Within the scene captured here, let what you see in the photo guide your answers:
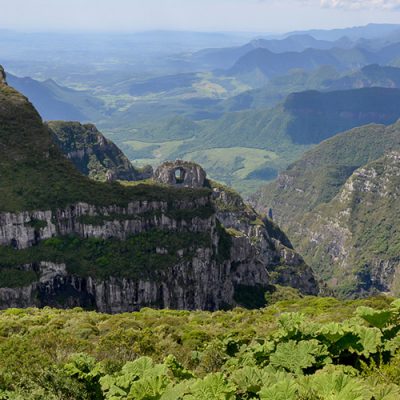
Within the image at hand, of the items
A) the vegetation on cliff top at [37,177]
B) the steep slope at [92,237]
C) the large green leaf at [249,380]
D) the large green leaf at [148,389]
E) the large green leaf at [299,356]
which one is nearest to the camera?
the large green leaf at [148,389]

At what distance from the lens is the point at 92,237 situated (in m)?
124

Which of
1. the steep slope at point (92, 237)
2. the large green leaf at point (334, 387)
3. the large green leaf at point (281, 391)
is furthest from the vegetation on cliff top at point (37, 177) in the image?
the large green leaf at point (334, 387)

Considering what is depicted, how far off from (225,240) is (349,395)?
13481 cm

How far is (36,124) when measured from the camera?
462 feet

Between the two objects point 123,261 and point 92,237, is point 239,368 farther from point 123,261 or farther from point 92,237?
point 92,237

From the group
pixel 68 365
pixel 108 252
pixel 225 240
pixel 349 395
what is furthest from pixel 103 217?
pixel 349 395

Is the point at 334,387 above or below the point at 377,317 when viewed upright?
above

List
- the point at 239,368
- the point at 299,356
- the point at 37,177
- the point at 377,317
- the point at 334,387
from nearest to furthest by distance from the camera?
the point at 334,387, the point at 299,356, the point at 377,317, the point at 239,368, the point at 37,177

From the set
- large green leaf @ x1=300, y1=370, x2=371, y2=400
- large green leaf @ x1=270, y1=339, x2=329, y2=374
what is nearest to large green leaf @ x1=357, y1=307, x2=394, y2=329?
large green leaf @ x1=270, y1=339, x2=329, y2=374

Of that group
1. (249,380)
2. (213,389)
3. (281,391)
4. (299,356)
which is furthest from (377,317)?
(213,389)

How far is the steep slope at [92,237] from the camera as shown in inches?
4476

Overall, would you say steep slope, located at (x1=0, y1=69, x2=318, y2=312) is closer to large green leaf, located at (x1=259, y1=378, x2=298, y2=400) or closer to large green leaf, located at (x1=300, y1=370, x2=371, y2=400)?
large green leaf, located at (x1=259, y1=378, x2=298, y2=400)

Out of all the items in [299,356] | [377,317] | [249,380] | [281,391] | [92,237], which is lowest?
[92,237]

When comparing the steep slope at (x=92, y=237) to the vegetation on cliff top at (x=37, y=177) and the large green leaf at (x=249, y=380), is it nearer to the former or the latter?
the vegetation on cliff top at (x=37, y=177)
